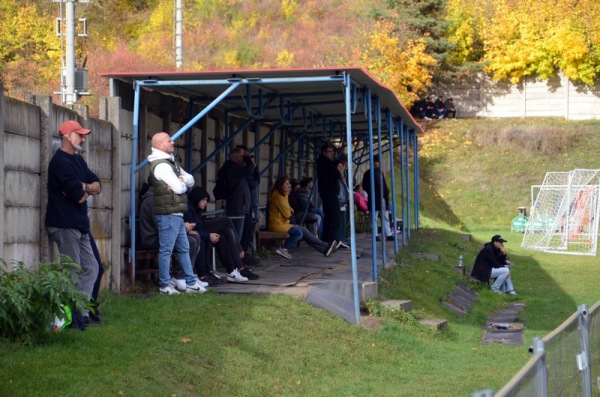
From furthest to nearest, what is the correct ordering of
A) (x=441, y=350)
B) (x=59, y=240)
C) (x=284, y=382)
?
(x=441, y=350)
(x=59, y=240)
(x=284, y=382)

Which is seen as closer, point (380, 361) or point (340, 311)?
point (380, 361)

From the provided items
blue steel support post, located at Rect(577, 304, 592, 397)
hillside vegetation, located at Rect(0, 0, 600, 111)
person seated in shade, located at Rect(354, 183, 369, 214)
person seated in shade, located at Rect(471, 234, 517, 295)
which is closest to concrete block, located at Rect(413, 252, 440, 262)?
person seated in shade, located at Rect(471, 234, 517, 295)

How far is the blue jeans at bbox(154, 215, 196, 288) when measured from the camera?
11938 mm

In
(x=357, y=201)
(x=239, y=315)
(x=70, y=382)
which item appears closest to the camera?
(x=70, y=382)

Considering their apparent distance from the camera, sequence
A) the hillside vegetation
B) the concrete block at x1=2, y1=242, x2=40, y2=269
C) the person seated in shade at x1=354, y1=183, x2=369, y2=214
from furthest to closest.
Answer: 1. the hillside vegetation
2. the person seated in shade at x1=354, y1=183, x2=369, y2=214
3. the concrete block at x1=2, y1=242, x2=40, y2=269

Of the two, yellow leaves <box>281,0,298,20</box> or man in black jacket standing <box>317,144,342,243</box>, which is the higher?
yellow leaves <box>281,0,298,20</box>

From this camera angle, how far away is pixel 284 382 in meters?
9.05

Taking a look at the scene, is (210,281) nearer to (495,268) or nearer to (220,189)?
(220,189)

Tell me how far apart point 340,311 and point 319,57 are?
39.3 m

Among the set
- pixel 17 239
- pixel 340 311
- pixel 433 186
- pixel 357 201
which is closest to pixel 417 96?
pixel 433 186

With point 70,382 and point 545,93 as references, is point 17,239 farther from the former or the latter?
point 545,93

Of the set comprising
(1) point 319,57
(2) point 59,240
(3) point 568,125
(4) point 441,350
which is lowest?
(4) point 441,350

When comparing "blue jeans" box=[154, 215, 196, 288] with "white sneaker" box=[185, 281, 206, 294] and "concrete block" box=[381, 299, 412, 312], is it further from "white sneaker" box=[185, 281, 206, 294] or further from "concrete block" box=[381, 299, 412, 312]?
"concrete block" box=[381, 299, 412, 312]

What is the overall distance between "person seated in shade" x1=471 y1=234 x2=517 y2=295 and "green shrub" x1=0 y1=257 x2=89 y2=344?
12.4m
